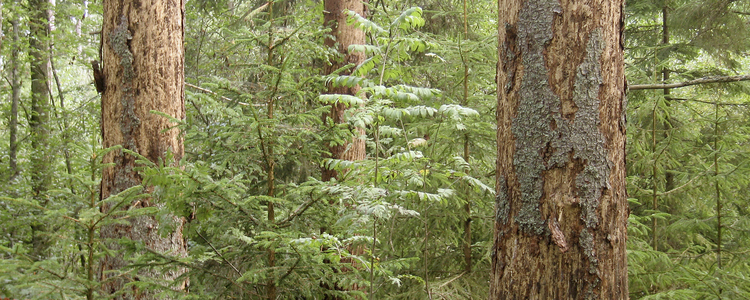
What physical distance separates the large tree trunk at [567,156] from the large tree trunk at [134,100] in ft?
8.39

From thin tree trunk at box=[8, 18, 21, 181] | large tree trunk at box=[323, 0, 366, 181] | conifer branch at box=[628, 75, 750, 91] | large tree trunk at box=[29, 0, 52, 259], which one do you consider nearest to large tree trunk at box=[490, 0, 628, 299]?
conifer branch at box=[628, 75, 750, 91]

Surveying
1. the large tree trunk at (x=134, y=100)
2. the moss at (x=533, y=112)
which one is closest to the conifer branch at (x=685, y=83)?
the moss at (x=533, y=112)

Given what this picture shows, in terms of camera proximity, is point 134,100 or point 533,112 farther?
point 134,100

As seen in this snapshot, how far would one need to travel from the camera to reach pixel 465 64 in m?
3.77

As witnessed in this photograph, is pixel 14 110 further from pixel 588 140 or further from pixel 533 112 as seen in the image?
pixel 588 140

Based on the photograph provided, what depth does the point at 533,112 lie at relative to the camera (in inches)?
84.7

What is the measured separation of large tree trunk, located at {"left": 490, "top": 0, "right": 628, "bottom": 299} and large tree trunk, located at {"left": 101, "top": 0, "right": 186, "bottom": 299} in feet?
8.39

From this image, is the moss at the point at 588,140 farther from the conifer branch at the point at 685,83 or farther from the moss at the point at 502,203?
the conifer branch at the point at 685,83

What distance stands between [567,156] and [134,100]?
116 inches

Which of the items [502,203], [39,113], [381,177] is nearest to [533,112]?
[502,203]

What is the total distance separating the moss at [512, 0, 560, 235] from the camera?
6.95ft

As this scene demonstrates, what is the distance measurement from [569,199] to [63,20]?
11.0 m

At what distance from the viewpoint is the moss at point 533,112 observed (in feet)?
6.95

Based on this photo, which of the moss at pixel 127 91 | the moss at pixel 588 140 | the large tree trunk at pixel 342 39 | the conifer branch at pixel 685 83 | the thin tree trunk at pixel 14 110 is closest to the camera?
the moss at pixel 588 140
